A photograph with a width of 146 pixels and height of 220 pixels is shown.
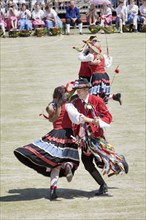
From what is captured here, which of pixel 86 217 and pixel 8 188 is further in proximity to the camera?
pixel 8 188

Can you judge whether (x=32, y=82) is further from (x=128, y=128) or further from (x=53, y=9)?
(x=53, y=9)

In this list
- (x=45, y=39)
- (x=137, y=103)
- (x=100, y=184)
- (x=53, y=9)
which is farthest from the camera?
(x=53, y=9)

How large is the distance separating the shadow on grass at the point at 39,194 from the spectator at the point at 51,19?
680 inches

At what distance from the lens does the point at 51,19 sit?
30.0 meters

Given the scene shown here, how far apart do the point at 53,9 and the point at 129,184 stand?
18.4 metres

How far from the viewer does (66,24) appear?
30016 mm

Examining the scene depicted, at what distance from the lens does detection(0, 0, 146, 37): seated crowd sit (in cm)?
2980

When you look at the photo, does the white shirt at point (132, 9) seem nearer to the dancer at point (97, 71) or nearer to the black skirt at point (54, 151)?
the dancer at point (97, 71)

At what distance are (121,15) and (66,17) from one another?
2.04 metres

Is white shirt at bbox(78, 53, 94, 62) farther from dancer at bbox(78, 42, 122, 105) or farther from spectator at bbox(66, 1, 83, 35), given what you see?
spectator at bbox(66, 1, 83, 35)

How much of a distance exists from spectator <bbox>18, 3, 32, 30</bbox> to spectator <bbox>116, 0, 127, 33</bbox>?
3.27 metres

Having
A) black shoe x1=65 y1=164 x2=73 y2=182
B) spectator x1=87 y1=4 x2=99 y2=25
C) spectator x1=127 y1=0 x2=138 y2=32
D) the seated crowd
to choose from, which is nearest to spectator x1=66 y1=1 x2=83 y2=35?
the seated crowd

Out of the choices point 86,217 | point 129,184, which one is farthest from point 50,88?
point 86,217

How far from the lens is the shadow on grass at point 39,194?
12.6 meters
